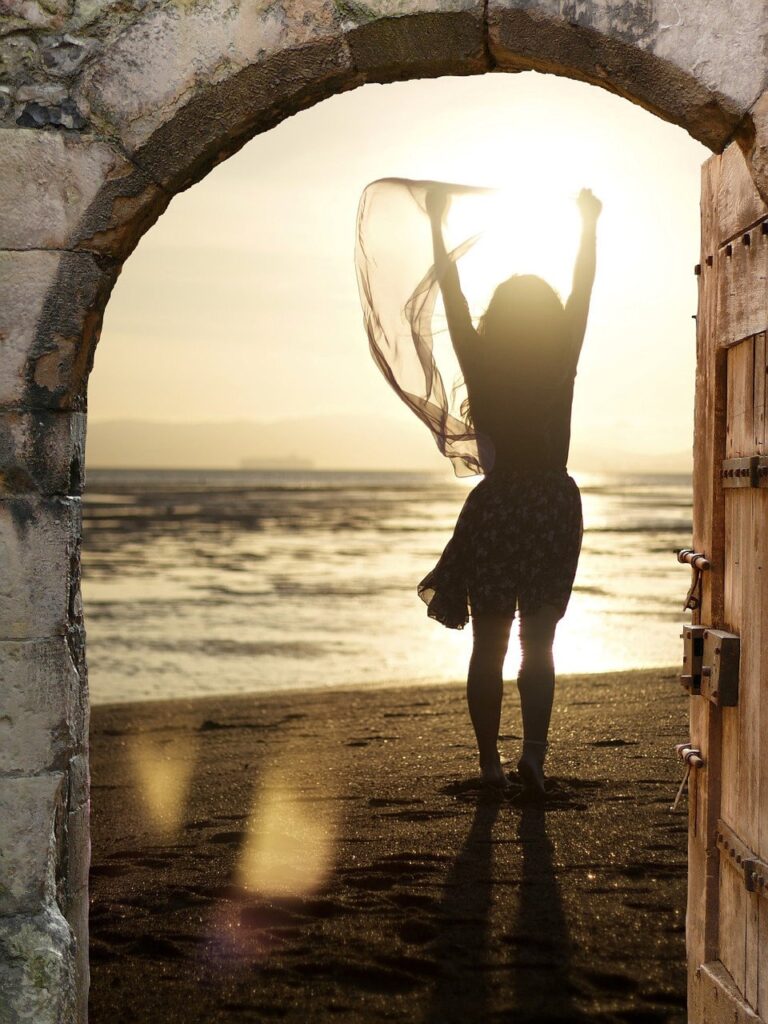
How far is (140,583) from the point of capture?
14.8 meters

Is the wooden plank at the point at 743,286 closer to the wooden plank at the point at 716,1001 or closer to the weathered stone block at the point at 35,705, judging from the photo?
the wooden plank at the point at 716,1001

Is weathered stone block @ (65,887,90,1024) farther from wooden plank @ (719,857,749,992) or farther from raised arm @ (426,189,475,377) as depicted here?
raised arm @ (426,189,475,377)

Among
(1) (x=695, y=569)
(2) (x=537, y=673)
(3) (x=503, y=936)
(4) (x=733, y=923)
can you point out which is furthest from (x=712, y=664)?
(2) (x=537, y=673)

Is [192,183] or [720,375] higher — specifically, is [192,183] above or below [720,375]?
above

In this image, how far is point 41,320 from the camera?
280 centimetres

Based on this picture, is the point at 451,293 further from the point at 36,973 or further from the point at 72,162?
the point at 36,973

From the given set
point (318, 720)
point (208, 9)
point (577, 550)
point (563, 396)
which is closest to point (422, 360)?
point (563, 396)

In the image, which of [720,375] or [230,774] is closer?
[720,375]

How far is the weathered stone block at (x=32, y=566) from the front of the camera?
281cm

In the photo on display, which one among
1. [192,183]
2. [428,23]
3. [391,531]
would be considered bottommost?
[391,531]

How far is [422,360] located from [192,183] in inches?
65.1

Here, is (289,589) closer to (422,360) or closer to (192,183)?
(422,360)

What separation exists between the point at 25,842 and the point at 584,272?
2.88 m

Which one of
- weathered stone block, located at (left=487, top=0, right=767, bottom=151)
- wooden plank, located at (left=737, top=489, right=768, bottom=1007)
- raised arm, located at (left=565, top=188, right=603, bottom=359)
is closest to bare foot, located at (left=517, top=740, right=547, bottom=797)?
raised arm, located at (left=565, top=188, right=603, bottom=359)
